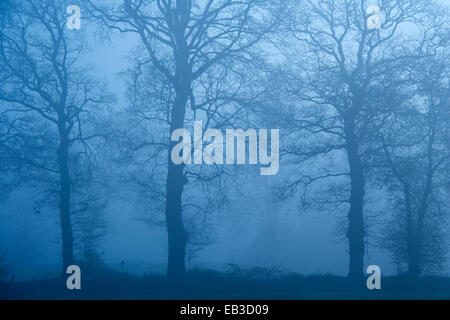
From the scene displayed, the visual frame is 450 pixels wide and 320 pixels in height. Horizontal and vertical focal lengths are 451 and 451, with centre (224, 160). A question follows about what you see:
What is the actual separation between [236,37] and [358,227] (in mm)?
4900

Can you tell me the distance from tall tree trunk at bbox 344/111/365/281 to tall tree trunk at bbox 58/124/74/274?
19.8 feet

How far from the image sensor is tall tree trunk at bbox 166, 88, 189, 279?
9.55 metres

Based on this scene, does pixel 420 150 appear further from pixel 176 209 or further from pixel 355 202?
pixel 176 209

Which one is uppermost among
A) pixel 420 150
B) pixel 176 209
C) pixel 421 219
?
pixel 420 150

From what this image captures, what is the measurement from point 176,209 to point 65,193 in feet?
8.04

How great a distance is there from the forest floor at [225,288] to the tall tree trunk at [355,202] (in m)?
0.53

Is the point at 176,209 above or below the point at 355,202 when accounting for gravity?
below

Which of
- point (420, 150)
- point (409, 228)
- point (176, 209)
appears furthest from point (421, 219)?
point (176, 209)

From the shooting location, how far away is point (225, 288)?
352 inches

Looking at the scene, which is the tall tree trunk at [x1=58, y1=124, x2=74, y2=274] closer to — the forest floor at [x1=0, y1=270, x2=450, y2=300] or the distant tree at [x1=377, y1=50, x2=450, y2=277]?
the forest floor at [x1=0, y1=270, x2=450, y2=300]

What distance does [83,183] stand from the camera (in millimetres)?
9836

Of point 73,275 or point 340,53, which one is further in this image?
point 340,53
